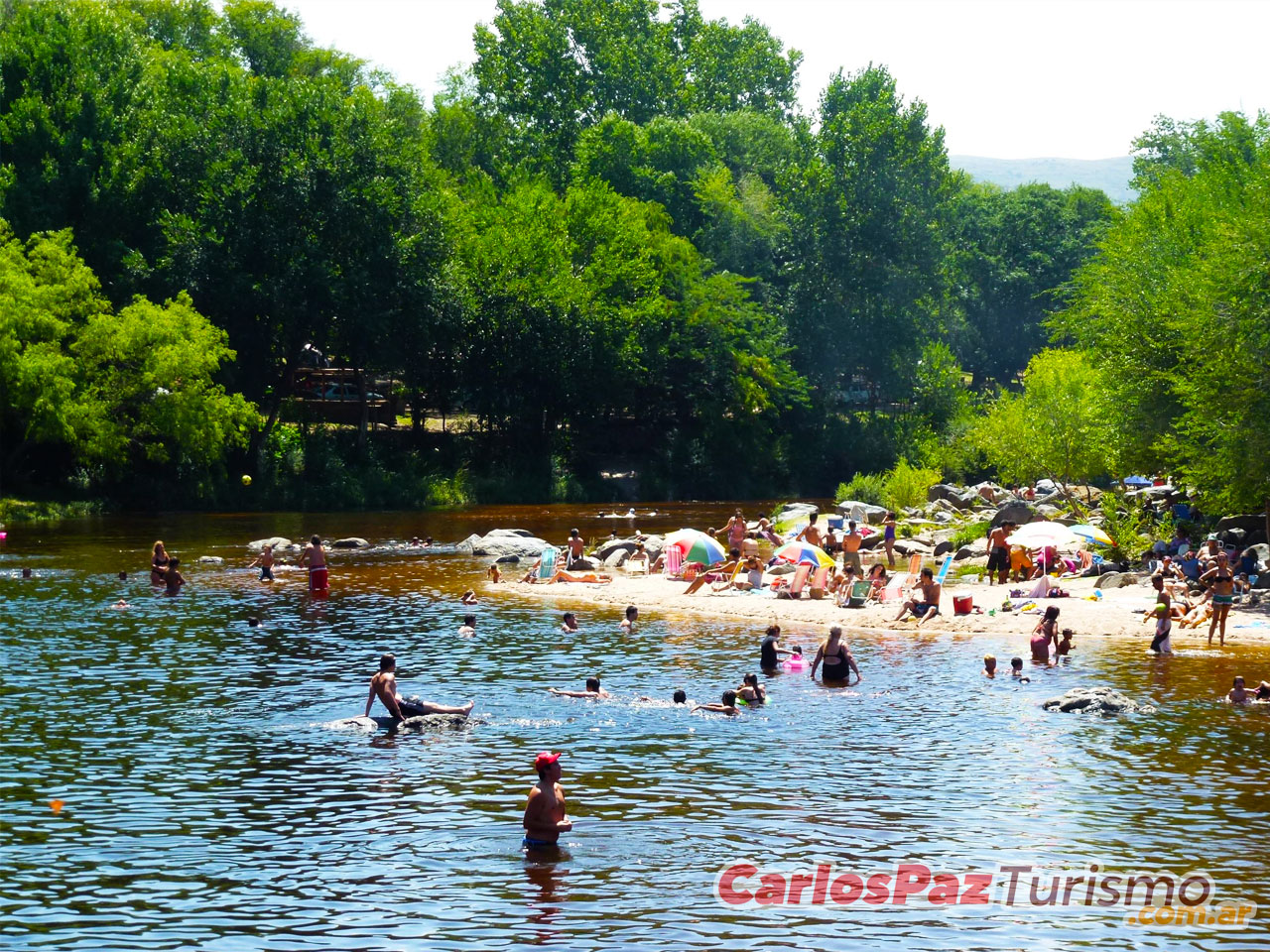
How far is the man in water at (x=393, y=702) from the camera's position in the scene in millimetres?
24188

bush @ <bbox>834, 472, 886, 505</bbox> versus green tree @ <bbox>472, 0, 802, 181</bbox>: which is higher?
green tree @ <bbox>472, 0, 802, 181</bbox>

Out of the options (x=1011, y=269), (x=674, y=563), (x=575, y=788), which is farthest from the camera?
(x=1011, y=269)

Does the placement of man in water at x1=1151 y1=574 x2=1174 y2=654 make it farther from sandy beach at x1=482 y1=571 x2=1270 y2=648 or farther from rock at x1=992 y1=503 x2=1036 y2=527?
rock at x1=992 y1=503 x2=1036 y2=527

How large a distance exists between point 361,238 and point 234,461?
43.2 feet

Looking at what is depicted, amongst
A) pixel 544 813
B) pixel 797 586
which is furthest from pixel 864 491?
pixel 544 813

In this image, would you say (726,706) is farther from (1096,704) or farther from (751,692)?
(1096,704)

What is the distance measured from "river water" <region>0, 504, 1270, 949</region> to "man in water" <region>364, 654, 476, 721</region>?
63cm

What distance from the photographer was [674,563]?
142ft

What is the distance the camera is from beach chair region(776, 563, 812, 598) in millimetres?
38688

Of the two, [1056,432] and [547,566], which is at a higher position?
[1056,432]

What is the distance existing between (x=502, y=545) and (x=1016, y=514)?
776 inches

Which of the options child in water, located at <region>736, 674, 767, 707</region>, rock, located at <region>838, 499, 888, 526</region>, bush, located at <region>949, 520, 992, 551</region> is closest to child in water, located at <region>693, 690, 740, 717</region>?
child in water, located at <region>736, 674, 767, 707</region>

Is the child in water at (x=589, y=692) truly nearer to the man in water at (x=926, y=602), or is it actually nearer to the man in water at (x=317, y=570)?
the man in water at (x=926, y=602)

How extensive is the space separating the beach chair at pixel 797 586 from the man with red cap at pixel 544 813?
2117cm
